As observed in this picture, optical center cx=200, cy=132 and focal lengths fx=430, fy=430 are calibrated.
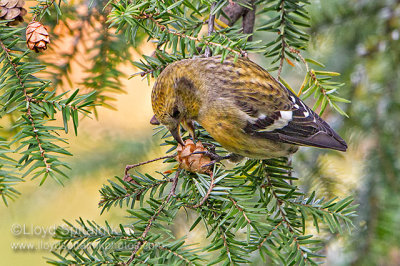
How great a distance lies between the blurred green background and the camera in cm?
174

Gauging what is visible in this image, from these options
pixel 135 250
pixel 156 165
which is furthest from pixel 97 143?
pixel 135 250

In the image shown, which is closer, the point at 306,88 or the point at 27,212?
the point at 306,88

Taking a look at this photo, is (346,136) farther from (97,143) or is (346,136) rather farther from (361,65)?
(97,143)

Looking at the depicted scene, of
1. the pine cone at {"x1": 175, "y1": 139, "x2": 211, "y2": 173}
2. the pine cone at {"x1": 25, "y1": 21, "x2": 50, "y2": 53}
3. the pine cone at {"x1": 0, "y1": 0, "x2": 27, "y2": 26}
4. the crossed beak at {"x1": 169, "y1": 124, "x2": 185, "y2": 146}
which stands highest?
the pine cone at {"x1": 0, "y1": 0, "x2": 27, "y2": 26}

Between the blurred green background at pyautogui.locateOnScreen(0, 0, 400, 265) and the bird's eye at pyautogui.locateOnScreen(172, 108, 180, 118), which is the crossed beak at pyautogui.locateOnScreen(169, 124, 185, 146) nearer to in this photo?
the bird's eye at pyautogui.locateOnScreen(172, 108, 180, 118)

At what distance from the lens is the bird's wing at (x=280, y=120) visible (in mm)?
1557

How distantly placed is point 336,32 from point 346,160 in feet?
1.91

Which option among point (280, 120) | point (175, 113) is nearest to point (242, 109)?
point (280, 120)

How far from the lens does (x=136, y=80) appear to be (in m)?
2.41

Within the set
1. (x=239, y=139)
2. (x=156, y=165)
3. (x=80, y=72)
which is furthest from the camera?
(x=156, y=165)

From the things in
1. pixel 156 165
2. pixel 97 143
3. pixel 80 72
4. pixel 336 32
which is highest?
pixel 336 32

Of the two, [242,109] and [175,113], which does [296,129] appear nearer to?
[242,109]

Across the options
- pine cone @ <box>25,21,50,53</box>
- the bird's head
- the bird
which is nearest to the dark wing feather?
the bird

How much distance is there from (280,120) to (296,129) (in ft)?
0.27
